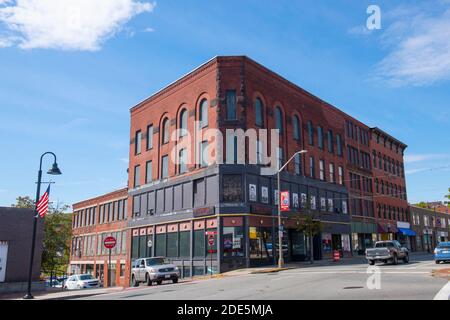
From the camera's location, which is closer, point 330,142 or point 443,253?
point 443,253

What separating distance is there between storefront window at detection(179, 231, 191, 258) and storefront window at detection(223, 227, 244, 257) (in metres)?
4.42

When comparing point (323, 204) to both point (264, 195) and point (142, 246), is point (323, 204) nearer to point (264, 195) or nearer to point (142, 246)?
point (264, 195)

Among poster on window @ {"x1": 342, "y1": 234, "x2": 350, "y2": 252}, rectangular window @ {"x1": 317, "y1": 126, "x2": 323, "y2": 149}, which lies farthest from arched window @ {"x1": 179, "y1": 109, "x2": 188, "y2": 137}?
poster on window @ {"x1": 342, "y1": 234, "x2": 350, "y2": 252}

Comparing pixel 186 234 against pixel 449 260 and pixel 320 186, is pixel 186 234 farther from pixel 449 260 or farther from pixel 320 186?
pixel 449 260

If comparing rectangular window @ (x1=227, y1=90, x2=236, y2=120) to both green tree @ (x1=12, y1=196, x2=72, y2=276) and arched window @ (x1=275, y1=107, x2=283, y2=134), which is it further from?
green tree @ (x1=12, y1=196, x2=72, y2=276)

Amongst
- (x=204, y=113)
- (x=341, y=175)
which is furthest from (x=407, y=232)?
(x=204, y=113)

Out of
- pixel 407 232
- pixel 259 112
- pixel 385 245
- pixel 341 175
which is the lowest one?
pixel 385 245

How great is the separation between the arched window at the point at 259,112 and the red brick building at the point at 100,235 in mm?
19917

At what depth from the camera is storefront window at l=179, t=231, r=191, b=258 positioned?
36875 millimetres

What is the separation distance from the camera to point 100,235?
188 ft

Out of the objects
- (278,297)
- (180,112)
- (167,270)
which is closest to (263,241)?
(167,270)

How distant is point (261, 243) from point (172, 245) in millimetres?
8867

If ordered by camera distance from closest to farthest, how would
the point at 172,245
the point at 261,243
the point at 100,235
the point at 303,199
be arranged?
1. the point at 261,243
2. the point at 172,245
3. the point at 303,199
4. the point at 100,235
